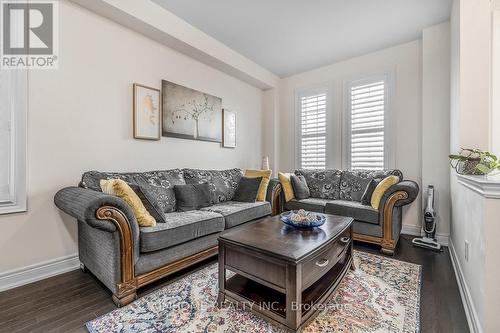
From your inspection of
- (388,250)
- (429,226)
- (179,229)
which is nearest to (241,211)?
(179,229)

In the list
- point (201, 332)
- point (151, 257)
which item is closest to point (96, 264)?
point (151, 257)

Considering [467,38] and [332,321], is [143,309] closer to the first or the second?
[332,321]

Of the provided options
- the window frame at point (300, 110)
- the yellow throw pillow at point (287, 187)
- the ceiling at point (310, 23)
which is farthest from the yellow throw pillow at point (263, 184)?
the ceiling at point (310, 23)

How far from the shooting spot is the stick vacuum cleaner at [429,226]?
2.88 m

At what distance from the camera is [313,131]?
14.7 ft

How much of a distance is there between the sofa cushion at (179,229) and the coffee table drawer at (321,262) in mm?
1138

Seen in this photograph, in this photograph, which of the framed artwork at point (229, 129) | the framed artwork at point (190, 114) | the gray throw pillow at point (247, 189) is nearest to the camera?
the framed artwork at point (190, 114)

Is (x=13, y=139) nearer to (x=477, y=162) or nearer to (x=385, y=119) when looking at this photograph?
(x=477, y=162)

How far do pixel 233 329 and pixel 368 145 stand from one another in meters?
3.43

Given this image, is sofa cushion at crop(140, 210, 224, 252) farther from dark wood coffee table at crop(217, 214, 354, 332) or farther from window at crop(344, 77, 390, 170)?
window at crop(344, 77, 390, 170)

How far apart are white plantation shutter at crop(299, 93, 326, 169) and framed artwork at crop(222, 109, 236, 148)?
1.38 metres

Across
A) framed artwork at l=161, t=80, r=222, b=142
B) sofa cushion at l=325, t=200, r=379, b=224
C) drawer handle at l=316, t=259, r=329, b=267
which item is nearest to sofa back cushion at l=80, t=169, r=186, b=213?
framed artwork at l=161, t=80, r=222, b=142

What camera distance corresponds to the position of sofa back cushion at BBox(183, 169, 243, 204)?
3092 millimetres

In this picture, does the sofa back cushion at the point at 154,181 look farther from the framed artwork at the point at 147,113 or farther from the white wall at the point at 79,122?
the framed artwork at the point at 147,113
